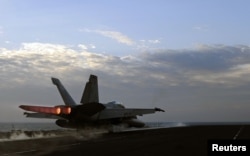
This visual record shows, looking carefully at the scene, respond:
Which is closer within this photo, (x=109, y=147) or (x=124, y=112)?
(x=109, y=147)

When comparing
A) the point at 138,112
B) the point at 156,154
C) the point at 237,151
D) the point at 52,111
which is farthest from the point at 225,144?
the point at 138,112

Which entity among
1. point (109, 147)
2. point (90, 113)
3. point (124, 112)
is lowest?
point (109, 147)

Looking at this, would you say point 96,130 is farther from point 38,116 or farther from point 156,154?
point 156,154

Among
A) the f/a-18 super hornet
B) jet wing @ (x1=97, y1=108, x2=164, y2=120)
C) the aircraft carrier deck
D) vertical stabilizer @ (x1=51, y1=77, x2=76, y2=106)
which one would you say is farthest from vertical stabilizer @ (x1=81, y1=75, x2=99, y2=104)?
the aircraft carrier deck

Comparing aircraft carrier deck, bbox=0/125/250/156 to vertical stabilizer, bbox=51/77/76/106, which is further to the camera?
vertical stabilizer, bbox=51/77/76/106

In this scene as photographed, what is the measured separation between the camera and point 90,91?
1734 inches

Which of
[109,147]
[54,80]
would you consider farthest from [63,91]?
[109,147]

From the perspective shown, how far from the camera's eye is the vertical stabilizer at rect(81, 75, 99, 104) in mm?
43938

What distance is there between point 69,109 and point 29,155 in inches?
668

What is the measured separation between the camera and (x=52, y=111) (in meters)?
34.3

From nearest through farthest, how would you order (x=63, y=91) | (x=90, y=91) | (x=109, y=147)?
(x=109, y=147), (x=90, y=91), (x=63, y=91)

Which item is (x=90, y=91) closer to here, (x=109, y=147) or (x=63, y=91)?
(x=63, y=91)

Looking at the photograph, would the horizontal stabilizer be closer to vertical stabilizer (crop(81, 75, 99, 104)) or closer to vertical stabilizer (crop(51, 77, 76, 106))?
vertical stabilizer (crop(81, 75, 99, 104))

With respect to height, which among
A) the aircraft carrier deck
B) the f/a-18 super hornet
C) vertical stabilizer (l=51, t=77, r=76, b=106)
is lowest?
the aircraft carrier deck
